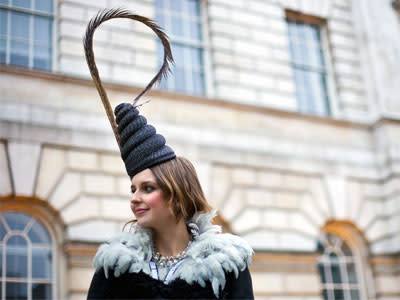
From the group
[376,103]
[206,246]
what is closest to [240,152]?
[376,103]

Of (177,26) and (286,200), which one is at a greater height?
(177,26)

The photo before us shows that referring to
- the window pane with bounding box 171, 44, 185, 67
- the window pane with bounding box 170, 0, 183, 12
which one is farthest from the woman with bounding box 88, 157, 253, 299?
the window pane with bounding box 170, 0, 183, 12

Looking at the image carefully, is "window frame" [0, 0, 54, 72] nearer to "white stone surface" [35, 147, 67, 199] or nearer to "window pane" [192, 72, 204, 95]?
"white stone surface" [35, 147, 67, 199]

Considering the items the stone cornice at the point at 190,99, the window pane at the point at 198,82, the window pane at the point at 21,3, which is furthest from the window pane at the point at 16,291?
the window pane at the point at 198,82

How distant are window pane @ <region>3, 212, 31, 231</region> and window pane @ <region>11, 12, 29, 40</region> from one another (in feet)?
9.13

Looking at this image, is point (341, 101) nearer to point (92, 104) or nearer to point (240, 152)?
point (240, 152)

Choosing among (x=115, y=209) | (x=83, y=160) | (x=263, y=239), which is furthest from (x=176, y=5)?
(x=263, y=239)

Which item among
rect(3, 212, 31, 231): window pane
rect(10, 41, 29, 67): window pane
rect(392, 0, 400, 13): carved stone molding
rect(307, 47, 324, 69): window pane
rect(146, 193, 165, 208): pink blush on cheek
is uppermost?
rect(392, 0, 400, 13): carved stone molding

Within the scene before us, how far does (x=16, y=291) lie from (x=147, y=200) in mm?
5781

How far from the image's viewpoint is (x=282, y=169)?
33.1ft

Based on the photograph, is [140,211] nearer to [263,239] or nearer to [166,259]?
[166,259]

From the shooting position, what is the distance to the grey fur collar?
2645 millimetres

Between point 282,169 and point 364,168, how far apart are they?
191 centimetres

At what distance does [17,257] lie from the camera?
7945 mm
